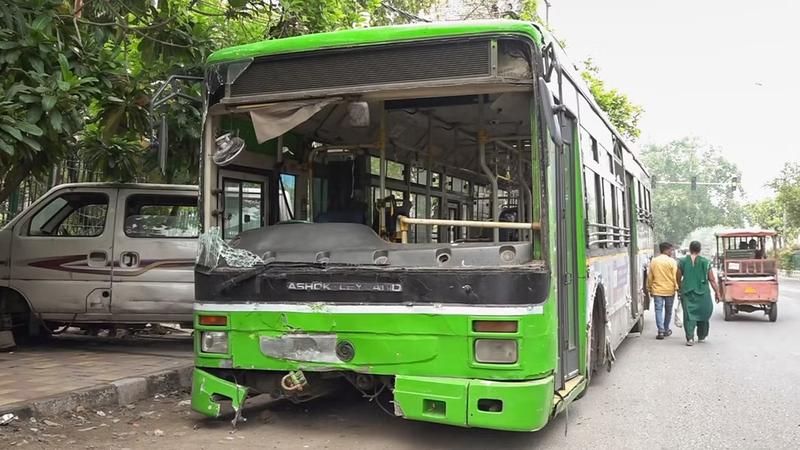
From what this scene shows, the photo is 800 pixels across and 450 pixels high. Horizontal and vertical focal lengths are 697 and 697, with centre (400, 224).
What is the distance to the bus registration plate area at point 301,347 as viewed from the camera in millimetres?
4848

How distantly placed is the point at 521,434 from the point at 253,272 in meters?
2.43

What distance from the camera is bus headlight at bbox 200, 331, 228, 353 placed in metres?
5.14

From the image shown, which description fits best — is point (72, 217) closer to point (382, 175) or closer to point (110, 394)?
point (110, 394)

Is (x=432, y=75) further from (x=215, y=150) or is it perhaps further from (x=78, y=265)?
(x=78, y=265)

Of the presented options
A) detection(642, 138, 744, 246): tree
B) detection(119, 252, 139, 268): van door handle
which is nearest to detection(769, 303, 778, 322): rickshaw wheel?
detection(119, 252, 139, 268): van door handle

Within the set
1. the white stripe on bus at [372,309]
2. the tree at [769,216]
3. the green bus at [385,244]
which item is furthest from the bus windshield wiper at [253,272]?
the tree at [769,216]

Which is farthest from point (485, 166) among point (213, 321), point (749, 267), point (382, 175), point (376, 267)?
point (749, 267)

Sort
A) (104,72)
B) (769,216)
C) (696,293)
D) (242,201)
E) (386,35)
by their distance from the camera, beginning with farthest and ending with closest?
(769,216), (696,293), (104,72), (242,201), (386,35)

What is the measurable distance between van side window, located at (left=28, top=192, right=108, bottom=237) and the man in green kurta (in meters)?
8.60

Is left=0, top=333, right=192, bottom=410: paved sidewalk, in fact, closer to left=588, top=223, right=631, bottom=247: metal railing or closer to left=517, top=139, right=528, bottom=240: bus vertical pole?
left=517, top=139, right=528, bottom=240: bus vertical pole

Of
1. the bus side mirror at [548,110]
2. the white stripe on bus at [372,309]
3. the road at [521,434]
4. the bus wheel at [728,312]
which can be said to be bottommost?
the road at [521,434]

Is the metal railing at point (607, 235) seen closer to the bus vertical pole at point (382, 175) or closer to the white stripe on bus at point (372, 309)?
the bus vertical pole at point (382, 175)

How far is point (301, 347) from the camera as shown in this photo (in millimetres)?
4918

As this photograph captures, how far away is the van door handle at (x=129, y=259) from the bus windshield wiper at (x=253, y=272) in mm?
3552
